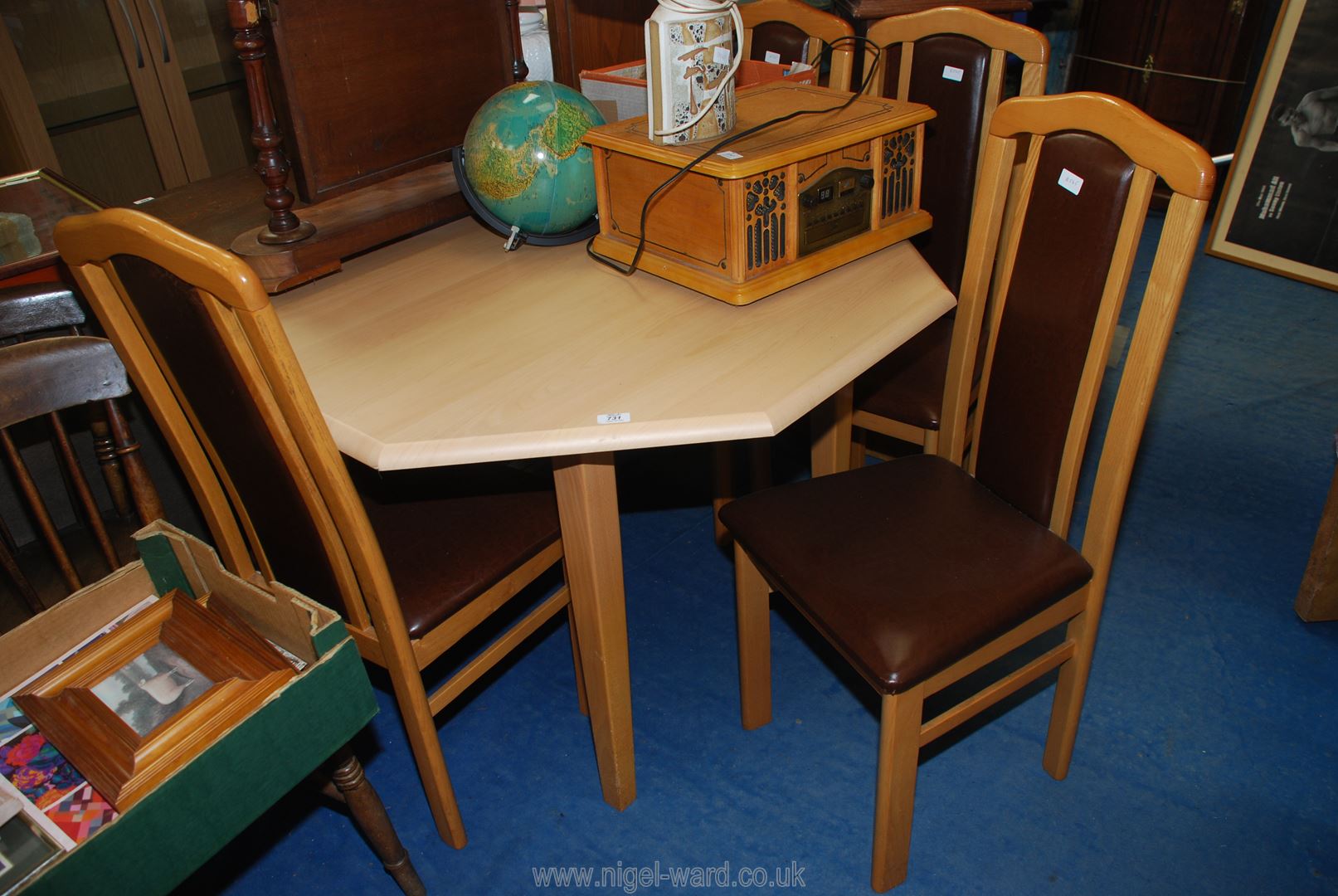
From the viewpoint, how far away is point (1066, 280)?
1.28 metres

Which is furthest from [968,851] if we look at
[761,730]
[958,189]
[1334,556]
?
[958,189]

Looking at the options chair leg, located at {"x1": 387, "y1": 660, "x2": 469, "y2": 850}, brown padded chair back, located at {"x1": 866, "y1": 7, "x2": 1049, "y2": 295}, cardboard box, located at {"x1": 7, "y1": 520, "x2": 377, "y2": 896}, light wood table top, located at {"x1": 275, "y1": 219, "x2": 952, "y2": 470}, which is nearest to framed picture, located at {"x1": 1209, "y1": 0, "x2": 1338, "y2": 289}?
brown padded chair back, located at {"x1": 866, "y1": 7, "x2": 1049, "y2": 295}

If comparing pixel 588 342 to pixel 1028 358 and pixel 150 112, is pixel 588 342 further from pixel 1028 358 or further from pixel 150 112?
pixel 150 112

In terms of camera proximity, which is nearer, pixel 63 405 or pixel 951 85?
pixel 63 405

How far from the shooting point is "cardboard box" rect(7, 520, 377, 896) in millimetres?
982

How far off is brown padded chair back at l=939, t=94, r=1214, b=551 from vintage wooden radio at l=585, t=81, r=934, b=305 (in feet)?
0.68

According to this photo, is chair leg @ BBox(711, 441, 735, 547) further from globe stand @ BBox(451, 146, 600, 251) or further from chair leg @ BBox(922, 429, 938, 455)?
globe stand @ BBox(451, 146, 600, 251)

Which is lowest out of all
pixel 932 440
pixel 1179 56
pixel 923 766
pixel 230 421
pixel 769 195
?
pixel 923 766

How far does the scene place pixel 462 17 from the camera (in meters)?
1.77

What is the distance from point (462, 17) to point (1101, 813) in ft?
5.84

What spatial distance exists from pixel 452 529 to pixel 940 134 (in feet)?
4.04

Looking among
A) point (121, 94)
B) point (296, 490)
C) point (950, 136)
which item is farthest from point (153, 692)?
point (121, 94)

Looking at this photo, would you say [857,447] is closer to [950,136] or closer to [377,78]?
[950,136]

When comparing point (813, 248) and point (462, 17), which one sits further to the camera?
point (462, 17)
